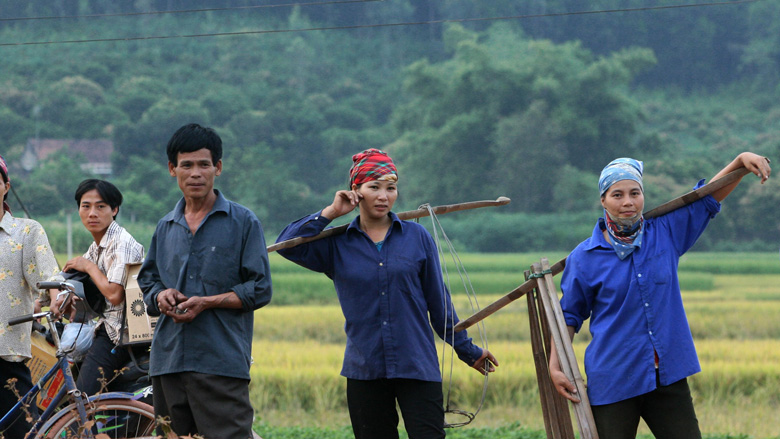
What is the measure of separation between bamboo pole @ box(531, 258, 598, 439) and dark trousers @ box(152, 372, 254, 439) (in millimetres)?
1066

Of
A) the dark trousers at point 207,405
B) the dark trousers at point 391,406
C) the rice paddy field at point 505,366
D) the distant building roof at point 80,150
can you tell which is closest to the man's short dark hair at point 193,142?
the dark trousers at point 207,405

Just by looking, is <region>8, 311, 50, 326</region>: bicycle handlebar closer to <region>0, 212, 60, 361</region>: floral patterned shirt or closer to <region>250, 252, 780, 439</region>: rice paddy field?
<region>0, 212, 60, 361</region>: floral patterned shirt

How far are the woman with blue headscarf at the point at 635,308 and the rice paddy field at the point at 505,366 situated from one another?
1757mm

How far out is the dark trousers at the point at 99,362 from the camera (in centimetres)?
431

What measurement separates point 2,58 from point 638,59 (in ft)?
58.8

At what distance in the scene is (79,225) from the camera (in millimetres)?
19562

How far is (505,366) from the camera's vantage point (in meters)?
10.0

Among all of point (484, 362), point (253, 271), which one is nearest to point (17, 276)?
point (253, 271)

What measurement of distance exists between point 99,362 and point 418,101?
23.4 m

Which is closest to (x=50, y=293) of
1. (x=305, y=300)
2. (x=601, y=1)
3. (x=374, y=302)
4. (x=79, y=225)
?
(x=374, y=302)

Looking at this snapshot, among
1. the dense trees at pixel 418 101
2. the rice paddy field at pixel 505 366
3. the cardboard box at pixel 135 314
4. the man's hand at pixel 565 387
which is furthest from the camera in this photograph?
the dense trees at pixel 418 101

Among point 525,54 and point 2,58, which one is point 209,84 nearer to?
point 2,58

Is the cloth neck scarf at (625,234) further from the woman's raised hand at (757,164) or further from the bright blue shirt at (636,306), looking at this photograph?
the woman's raised hand at (757,164)

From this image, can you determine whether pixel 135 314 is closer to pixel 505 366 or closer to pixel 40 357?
pixel 40 357
